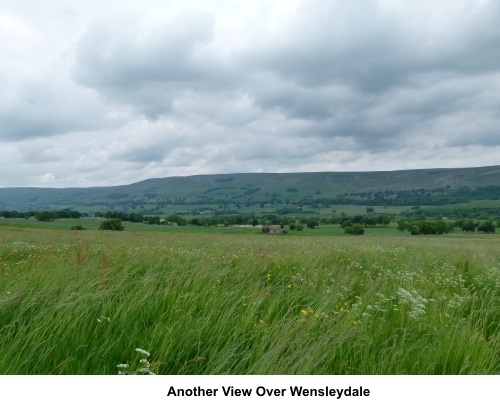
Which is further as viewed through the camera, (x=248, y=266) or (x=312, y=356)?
(x=248, y=266)

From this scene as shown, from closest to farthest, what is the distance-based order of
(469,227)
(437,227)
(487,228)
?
(487,228)
(437,227)
(469,227)

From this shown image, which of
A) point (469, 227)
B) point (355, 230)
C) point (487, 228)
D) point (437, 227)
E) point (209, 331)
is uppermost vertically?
point (209, 331)

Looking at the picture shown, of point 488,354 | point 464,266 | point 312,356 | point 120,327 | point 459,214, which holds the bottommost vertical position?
point 459,214

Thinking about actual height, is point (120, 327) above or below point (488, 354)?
above

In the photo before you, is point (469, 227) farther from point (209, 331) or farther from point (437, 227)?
point (209, 331)

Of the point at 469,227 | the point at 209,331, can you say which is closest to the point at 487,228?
the point at 469,227

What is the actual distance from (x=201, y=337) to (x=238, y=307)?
1021mm

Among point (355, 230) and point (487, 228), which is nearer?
point (355, 230)

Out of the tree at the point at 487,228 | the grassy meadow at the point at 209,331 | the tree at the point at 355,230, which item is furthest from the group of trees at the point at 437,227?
the grassy meadow at the point at 209,331

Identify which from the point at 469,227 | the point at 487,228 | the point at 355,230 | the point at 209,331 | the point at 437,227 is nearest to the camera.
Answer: the point at 209,331

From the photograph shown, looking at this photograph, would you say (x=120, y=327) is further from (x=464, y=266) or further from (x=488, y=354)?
(x=464, y=266)

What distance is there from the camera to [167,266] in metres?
6.85

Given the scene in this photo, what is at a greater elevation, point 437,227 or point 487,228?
point 437,227
